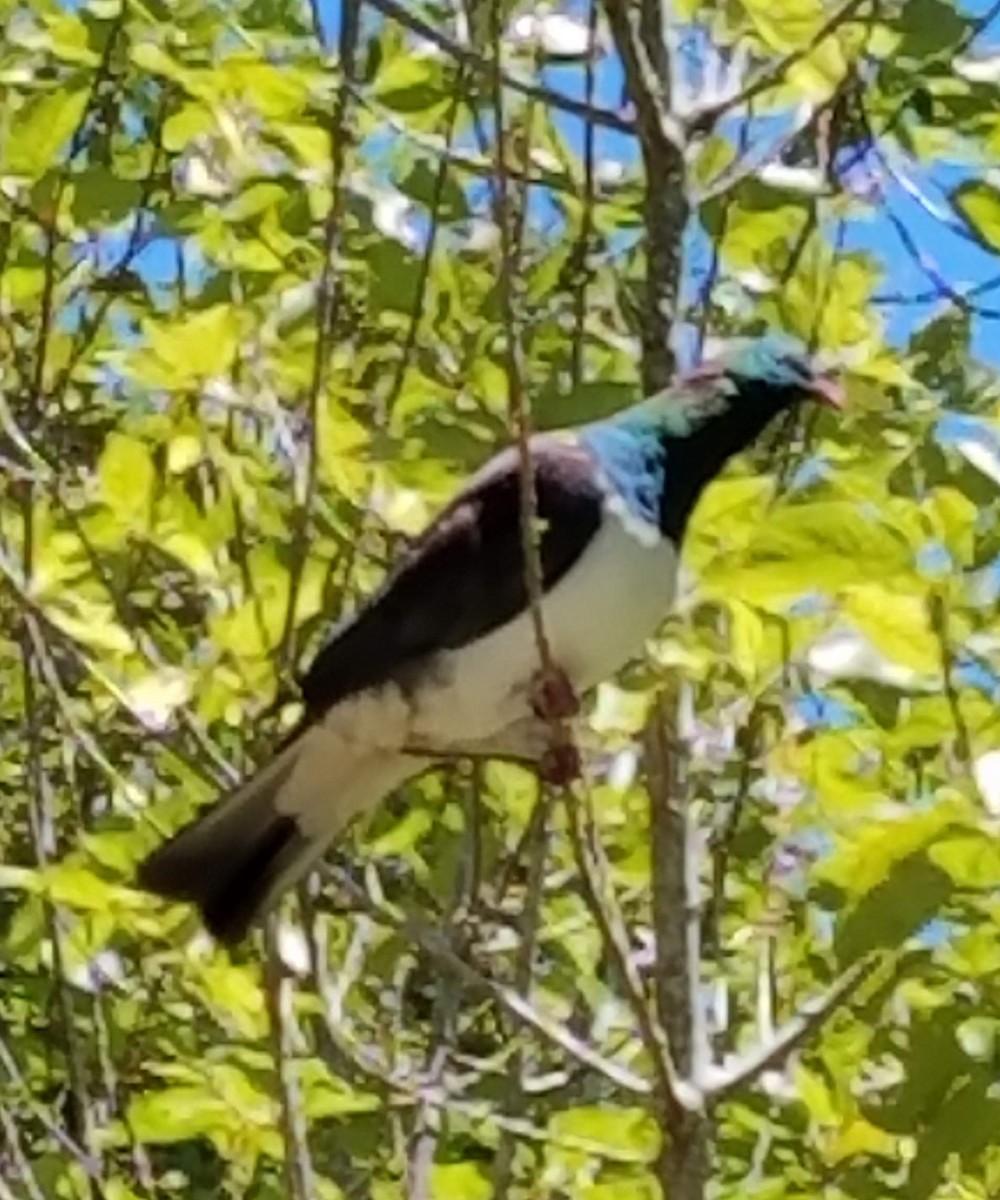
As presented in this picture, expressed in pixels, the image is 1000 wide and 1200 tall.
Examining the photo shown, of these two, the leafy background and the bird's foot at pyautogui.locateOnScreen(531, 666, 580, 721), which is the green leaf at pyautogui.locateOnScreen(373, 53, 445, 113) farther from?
the bird's foot at pyautogui.locateOnScreen(531, 666, 580, 721)

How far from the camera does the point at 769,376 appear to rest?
8.57ft

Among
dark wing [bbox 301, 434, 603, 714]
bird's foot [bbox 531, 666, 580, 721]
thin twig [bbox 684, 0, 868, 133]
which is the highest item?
thin twig [bbox 684, 0, 868, 133]

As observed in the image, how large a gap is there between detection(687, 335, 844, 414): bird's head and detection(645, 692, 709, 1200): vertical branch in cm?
34

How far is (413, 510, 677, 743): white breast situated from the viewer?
7.88ft

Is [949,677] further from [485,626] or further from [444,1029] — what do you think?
[444,1029]

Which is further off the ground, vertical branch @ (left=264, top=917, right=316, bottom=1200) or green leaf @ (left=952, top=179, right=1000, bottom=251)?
green leaf @ (left=952, top=179, right=1000, bottom=251)

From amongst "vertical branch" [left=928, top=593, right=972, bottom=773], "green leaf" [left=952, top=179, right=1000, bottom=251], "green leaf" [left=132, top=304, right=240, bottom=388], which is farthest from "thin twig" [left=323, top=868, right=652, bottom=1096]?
"green leaf" [left=952, top=179, right=1000, bottom=251]

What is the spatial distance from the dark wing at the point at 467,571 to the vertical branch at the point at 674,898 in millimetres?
223

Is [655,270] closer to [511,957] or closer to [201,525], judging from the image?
[201,525]

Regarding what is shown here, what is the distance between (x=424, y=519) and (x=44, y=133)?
45 centimetres

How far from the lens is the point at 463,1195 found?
8.45ft

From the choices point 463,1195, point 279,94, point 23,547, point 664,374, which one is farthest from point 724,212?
point 463,1195

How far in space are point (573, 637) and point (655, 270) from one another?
0.94 feet

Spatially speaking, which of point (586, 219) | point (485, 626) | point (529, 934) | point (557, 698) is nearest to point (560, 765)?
point (557, 698)
